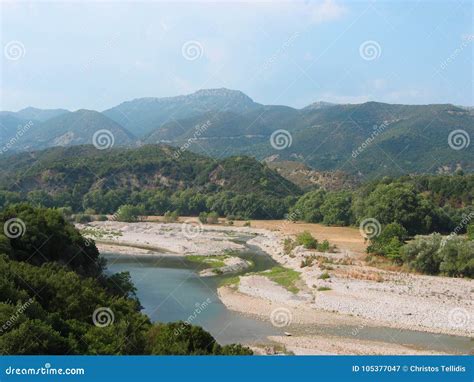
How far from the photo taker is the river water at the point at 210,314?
982 inches

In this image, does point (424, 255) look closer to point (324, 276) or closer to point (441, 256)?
point (441, 256)

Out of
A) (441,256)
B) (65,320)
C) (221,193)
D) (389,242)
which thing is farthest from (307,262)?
(221,193)

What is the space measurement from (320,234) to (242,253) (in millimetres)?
15647

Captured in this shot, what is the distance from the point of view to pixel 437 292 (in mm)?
32625

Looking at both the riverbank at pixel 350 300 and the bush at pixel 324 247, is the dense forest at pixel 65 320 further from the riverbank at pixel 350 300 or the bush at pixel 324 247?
the bush at pixel 324 247

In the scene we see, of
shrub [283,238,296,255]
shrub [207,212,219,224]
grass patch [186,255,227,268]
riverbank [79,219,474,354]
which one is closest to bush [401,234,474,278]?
riverbank [79,219,474,354]

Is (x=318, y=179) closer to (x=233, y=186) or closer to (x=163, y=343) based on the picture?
(x=233, y=186)

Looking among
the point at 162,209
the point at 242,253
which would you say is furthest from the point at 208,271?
the point at 162,209

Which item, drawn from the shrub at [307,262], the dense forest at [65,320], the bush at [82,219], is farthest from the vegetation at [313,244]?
the bush at [82,219]

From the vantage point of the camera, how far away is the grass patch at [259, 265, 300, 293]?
36.8m

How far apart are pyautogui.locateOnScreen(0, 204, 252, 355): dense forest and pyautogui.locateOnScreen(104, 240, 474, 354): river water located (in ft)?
16.8

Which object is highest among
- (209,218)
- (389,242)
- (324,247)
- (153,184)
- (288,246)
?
(153,184)

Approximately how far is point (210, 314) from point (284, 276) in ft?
39.3

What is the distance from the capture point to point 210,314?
29.7m
